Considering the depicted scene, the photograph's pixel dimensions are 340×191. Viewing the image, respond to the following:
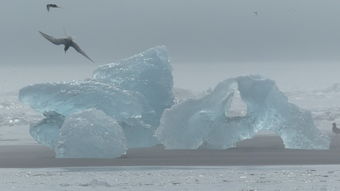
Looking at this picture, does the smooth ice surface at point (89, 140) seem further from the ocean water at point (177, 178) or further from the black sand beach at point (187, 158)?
the ocean water at point (177, 178)

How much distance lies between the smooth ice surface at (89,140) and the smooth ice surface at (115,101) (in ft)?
4.31

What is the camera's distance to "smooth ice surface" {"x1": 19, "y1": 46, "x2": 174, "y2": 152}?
22.9m

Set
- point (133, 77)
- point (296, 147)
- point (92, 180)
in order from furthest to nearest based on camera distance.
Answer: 1. point (133, 77)
2. point (296, 147)
3. point (92, 180)

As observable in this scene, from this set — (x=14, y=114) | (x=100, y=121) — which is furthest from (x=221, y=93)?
(x=14, y=114)

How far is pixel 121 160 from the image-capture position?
→ 2075cm

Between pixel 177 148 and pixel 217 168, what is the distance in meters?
2.92

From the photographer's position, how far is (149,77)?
24.6m

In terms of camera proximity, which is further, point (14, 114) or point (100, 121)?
point (14, 114)

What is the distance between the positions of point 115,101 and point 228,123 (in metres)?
2.00

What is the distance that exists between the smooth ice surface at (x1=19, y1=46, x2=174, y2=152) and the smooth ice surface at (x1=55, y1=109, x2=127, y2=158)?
4.31ft

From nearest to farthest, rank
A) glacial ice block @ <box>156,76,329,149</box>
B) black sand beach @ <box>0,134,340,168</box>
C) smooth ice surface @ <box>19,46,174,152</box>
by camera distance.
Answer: black sand beach @ <box>0,134,340,168</box>
glacial ice block @ <box>156,76,329,149</box>
smooth ice surface @ <box>19,46,174,152</box>

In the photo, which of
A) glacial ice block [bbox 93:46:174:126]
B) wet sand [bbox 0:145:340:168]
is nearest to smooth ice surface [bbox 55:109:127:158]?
wet sand [bbox 0:145:340:168]

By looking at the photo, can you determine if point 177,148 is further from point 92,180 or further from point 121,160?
point 92,180

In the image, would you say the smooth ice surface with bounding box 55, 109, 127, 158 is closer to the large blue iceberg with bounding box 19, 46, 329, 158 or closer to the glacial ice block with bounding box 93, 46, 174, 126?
the large blue iceberg with bounding box 19, 46, 329, 158
